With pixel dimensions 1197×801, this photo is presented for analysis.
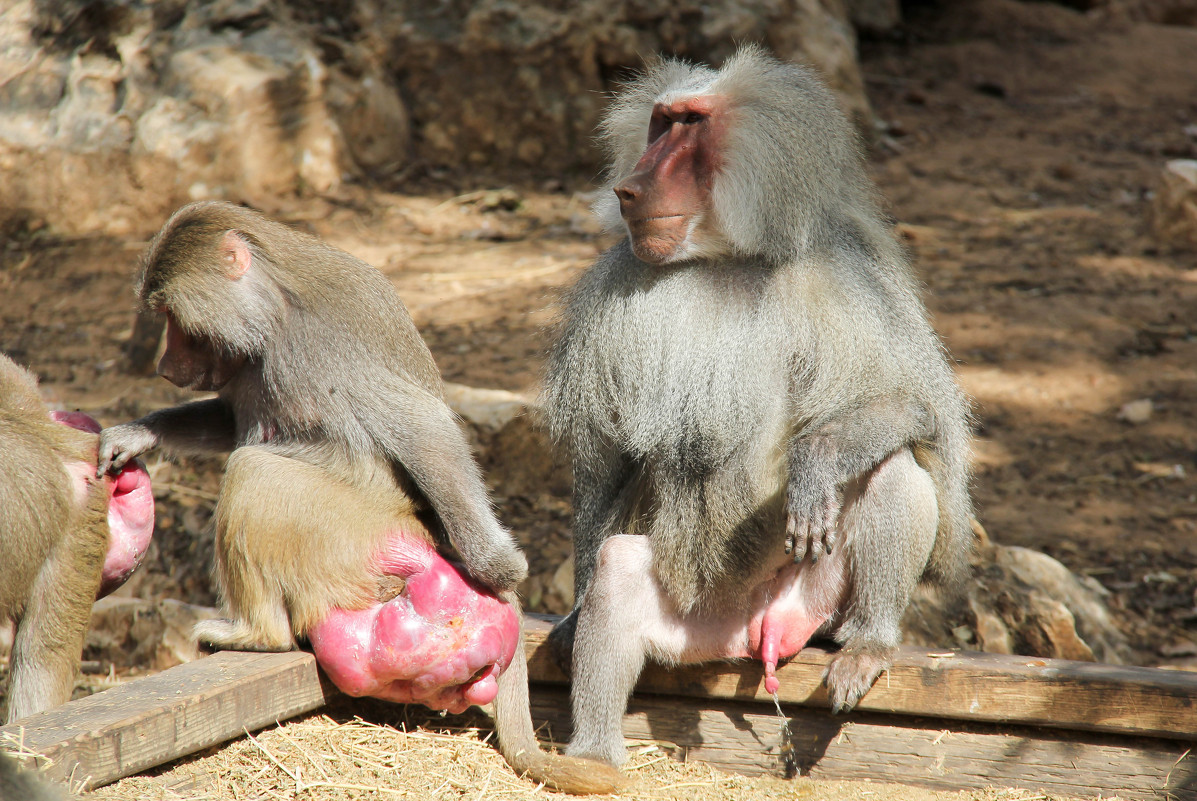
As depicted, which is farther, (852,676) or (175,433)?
(175,433)

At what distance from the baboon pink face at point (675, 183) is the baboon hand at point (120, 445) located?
153 cm

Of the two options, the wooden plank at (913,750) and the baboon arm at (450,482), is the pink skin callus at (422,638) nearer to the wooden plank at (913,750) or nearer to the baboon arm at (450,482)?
the baboon arm at (450,482)

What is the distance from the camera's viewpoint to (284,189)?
8297 millimetres

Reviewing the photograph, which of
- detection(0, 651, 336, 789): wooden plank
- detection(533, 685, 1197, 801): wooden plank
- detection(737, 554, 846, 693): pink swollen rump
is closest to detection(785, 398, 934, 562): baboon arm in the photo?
detection(737, 554, 846, 693): pink swollen rump

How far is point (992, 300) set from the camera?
7.36 metres

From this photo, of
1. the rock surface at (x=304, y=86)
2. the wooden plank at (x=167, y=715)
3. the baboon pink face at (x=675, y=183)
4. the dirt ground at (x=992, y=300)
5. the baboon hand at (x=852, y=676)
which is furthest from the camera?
the rock surface at (x=304, y=86)

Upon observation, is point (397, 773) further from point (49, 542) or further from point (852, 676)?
point (852, 676)

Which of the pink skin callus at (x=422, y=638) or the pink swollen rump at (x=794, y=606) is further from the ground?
the pink skin callus at (x=422, y=638)

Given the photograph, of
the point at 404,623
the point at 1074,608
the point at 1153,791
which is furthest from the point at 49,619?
the point at 1074,608

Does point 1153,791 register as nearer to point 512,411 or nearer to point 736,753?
point 736,753

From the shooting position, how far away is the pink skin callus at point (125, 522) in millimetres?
3258

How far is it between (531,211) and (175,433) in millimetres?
5447

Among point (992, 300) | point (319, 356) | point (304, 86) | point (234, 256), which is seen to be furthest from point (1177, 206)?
point (234, 256)

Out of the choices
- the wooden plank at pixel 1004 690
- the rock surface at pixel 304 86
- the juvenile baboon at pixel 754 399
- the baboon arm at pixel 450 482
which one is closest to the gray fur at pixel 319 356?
the baboon arm at pixel 450 482
